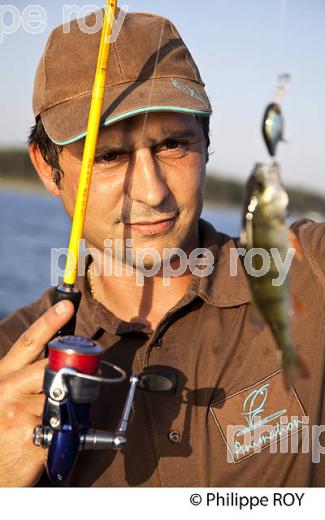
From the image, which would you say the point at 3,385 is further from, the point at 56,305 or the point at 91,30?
the point at 91,30

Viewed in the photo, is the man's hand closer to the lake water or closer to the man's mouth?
the man's mouth

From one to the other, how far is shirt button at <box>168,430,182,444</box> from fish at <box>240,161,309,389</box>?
120cm

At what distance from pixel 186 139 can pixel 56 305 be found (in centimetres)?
89

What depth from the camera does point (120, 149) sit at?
2.86 meters

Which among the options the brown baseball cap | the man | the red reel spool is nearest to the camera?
the red reel spool

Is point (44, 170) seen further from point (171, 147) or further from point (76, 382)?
point (76, 382)

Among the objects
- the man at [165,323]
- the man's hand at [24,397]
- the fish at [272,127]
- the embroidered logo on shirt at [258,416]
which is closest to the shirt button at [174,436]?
A: the man at [165,323]

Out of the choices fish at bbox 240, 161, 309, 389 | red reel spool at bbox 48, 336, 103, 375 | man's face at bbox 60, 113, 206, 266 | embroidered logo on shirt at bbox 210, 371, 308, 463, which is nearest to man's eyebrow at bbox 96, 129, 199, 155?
man's face at bbox 60, 113, 206, 266

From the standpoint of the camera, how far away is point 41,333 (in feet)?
8.24

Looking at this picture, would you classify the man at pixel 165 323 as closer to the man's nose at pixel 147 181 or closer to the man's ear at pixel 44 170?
the man's nose at pixel 147 181

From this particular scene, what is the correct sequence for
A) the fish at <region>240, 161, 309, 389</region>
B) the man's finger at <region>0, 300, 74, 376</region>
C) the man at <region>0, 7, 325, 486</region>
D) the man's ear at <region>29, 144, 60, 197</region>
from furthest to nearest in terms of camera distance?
1. the man's ear at <region>29, 144, 60, 197</region>
2. the man at <region>0, 7, 325, 486</region>
3. the man's finger at <region>0, 300, 74, 376</region>
4. the fish at <region>240, 161, 309, 389</region>

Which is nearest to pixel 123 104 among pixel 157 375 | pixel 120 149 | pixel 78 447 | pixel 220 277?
pixel 120 149

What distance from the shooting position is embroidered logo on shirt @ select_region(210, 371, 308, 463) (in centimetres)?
278
